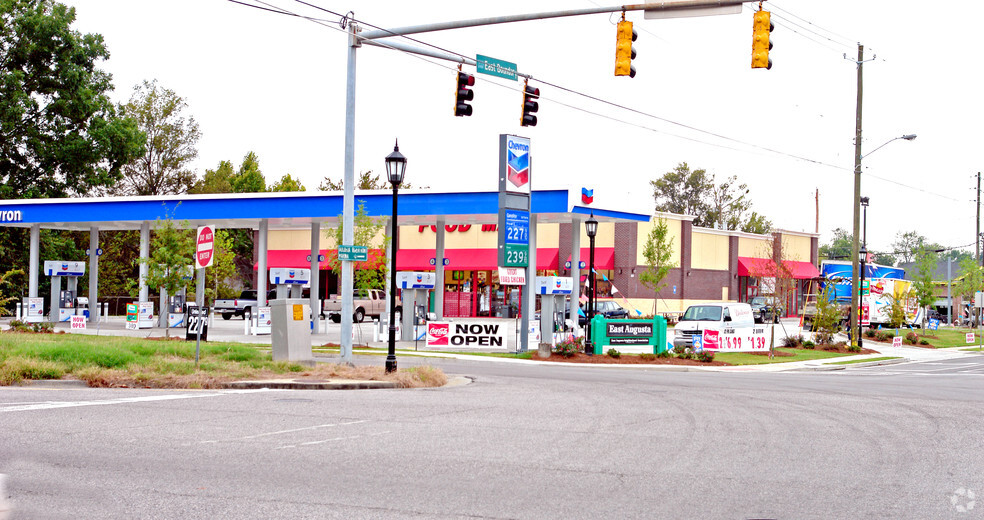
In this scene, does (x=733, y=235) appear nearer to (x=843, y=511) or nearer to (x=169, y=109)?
(x=169, y=109)

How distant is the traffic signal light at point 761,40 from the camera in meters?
14.8

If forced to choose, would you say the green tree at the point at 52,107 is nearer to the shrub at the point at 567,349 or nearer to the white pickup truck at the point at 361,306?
the white pickup truck at the point at 361,306

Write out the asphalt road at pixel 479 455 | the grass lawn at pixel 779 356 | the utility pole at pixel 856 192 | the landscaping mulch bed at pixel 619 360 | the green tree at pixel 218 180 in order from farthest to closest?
the green tree at pixel 218 180, the utility pole at pixel 856 192, the grass lawn at pixel 779 356, the landscaping mulch bed at pixel 619 360, the asphalt road at pixel 479 455

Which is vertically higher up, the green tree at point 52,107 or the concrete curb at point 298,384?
the green tree at point 52,107

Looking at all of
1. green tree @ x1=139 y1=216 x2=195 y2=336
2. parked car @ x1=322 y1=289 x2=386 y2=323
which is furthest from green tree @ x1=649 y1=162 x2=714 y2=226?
green tree @ x1=139 y1=216 x2=195 y2=336

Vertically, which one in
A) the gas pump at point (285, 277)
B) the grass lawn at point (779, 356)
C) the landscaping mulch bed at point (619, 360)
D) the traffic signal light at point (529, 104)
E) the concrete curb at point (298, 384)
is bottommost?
the grass lawn at point (779, 356)

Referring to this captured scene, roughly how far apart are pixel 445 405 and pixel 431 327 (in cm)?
1732

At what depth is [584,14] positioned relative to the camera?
620 inches

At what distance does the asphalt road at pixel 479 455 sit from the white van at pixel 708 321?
52.5ft

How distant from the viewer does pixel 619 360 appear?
93.4ft

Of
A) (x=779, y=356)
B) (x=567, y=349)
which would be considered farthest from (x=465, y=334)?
(x=779, y=356)

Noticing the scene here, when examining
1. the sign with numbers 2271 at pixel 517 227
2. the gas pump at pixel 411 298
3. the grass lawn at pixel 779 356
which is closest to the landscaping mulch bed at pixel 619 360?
the grass lawn at pixel 779 356

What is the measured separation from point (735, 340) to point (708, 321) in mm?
1527

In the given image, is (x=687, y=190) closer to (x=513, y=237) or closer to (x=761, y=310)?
(x=761, y=310)
